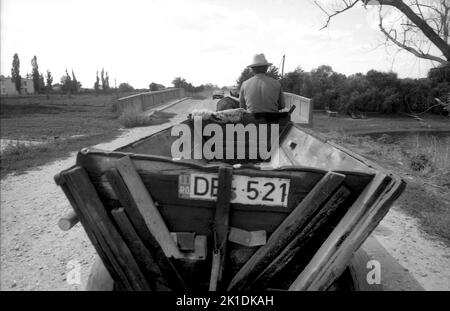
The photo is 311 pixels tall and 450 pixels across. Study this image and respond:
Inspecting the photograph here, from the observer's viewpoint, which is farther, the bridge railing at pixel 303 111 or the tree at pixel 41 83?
the tree at pixel 41 83

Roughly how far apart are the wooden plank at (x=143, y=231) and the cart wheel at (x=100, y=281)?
1.43ft

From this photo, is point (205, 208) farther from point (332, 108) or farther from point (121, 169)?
point (332, 108)

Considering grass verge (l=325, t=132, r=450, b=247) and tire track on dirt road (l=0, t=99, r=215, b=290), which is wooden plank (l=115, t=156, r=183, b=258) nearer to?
tire track on dirt road (l=0, t=99, r=215, b=290)

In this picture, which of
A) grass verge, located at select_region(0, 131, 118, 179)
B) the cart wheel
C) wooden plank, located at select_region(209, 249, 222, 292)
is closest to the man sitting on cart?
wooden plank, located at select_region(209, 249, 222, 292)

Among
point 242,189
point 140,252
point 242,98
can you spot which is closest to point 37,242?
point 140,252

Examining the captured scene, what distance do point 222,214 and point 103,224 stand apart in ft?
2.65

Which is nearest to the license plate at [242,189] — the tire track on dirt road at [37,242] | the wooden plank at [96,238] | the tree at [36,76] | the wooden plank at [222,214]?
the wooden plank at [222,214]

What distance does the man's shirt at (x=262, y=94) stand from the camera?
19.6ft

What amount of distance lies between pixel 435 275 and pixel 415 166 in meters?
7.01

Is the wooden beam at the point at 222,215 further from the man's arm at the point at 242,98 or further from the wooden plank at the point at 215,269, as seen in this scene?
the man's arm at the point at 242,98

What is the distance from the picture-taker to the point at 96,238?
7.72 ft

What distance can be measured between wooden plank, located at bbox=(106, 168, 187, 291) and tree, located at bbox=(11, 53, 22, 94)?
9971 cm

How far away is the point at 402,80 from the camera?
4262 cm
